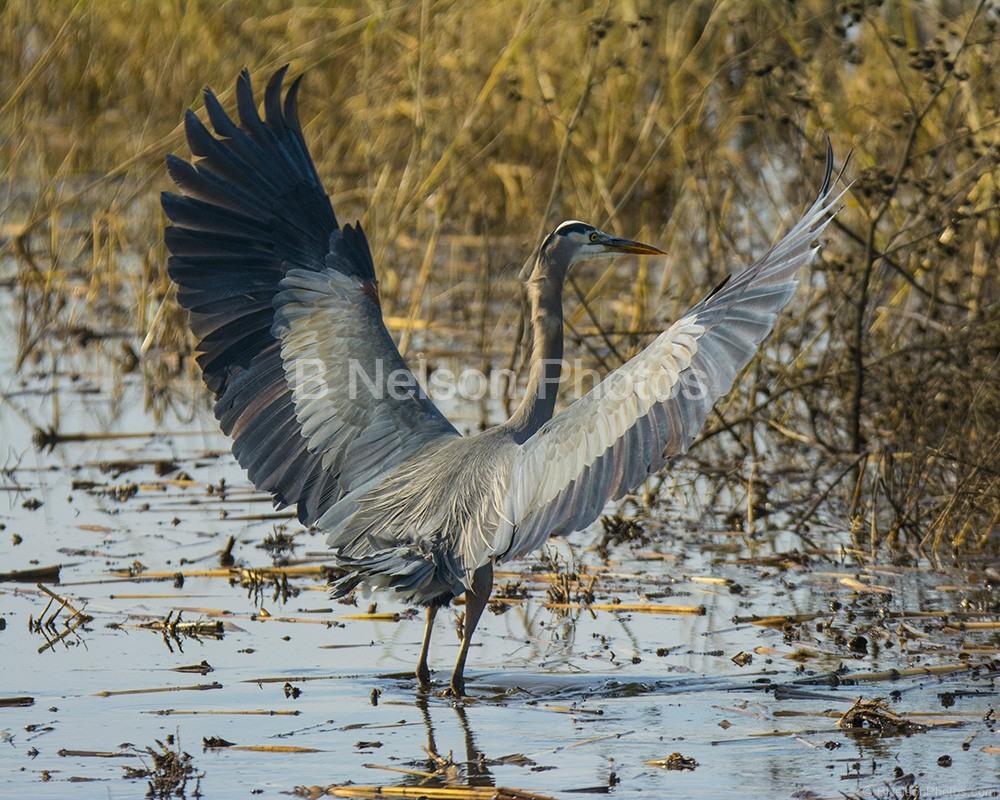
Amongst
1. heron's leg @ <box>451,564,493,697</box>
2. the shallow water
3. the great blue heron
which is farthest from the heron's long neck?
the shallow water

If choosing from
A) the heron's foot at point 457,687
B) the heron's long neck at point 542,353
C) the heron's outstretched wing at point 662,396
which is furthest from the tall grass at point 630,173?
the heron's foot at point 457,687

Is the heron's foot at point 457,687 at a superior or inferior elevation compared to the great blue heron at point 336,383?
inferior

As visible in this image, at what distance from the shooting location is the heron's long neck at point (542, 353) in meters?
5.95

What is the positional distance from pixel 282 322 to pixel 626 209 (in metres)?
8.15

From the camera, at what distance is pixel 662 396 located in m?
4.80

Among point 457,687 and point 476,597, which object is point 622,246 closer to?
point 476,597

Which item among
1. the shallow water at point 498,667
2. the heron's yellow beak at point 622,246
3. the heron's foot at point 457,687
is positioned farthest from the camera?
the heron's yellow beak at point 622,246

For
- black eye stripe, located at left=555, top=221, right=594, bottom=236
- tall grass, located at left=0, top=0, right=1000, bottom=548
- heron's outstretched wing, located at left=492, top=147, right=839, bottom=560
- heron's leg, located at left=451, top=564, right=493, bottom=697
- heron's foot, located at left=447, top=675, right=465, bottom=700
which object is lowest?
heron's foot, located at left=447, top=675, right=465, bottom=700

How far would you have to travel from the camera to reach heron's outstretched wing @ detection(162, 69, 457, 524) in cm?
598

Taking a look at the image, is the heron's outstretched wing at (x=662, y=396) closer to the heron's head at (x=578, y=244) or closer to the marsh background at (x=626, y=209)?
the heron's head at (x=578, y=244)

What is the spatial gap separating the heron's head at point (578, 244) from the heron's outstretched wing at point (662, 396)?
1.36 m

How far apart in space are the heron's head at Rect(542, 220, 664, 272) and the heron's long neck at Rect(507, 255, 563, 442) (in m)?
0.06

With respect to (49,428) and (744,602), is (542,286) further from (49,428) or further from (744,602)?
(49,428)

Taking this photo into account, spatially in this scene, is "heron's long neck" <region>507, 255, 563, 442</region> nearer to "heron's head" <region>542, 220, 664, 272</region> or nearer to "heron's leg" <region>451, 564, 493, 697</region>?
"heron's head" <region>542, 220, 664, 272</region>
